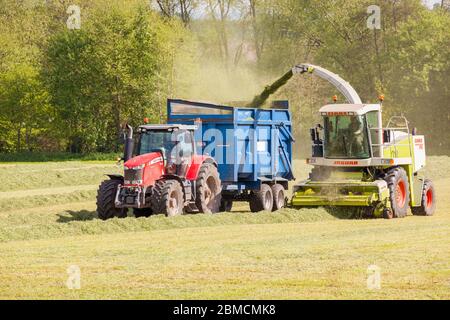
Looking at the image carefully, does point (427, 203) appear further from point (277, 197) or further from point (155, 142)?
point (155, 142)

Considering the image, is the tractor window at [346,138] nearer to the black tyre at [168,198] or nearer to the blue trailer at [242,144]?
the blue trailer at [242,144]

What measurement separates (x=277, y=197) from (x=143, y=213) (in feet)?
15.7

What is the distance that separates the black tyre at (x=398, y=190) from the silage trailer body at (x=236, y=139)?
11.2 feet

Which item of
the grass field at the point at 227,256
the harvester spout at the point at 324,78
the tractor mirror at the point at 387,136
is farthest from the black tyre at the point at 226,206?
the tractor mirror at the point at 387,136

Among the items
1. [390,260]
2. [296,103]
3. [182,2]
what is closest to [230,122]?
[390,260]

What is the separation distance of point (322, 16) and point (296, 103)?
10.7m

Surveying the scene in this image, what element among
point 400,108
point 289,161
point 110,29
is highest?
point 110,29

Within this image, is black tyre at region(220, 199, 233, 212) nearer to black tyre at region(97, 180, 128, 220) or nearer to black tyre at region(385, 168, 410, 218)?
black tyre at region(385, 168, 410, 218)

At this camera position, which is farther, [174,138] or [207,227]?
[174,138]

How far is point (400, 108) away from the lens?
68938mm

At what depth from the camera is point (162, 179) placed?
21328mm

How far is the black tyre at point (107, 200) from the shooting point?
20969 millimetres

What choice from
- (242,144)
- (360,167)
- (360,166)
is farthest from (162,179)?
(360,167)
